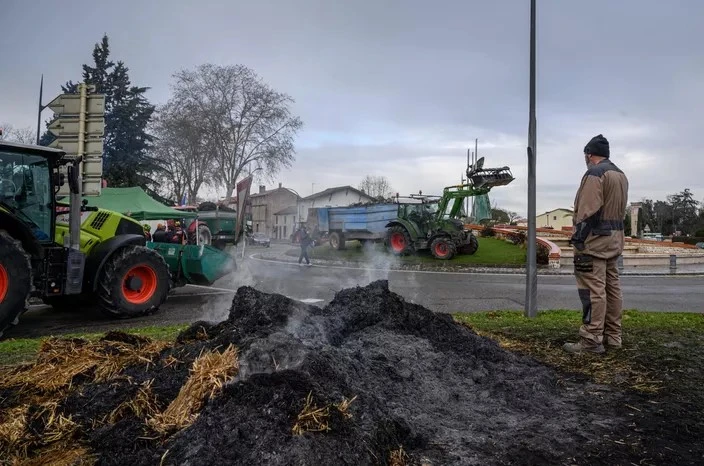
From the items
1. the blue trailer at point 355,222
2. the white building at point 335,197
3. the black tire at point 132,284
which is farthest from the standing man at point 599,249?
the white building at point 335,197

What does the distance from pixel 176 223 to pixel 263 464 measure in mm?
15656

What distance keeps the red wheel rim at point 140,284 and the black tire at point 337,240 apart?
16.3 meters

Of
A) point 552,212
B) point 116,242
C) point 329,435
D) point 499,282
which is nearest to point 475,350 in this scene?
point 329,435

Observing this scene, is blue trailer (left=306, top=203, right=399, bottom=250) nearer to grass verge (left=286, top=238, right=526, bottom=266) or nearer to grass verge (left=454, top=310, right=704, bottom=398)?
grass verge (left=286, top=238, right=526, bottom=266)

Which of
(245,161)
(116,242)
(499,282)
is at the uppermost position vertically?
(245,161)

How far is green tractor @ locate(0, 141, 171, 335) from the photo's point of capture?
720 centimetres

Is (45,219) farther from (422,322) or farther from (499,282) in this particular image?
(499,282)

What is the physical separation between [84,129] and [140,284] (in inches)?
109

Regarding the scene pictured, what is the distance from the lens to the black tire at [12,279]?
7051mm

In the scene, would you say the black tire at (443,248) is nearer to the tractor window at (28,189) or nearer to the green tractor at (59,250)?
the green tractor at (59,250)

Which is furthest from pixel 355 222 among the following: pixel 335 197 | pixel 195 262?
pixel 335 197

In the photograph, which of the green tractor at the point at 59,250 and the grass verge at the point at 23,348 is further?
the green tractor at the point at 59,250

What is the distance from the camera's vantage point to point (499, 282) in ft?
50.7

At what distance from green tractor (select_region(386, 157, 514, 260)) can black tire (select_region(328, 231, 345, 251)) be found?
329cm
